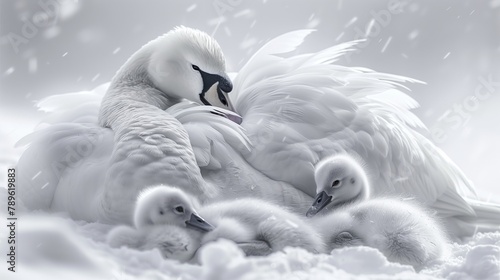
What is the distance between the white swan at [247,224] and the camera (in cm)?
229

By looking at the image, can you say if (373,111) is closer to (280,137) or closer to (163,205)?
(280,137)

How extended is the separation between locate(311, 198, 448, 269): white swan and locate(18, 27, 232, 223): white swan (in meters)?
0.42

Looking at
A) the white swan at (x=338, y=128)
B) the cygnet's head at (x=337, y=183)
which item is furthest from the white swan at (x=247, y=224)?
the white swan at (x=338, y=128)

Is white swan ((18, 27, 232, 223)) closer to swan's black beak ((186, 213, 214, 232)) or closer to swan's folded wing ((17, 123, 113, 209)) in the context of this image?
swan's folded wing ((17, 123, 113, 209))

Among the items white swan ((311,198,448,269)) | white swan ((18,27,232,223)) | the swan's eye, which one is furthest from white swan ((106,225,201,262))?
the swan's eye

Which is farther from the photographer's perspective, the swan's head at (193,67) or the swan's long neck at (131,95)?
the swan's head at (193,67)

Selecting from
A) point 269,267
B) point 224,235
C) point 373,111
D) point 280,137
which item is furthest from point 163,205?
point 373,111

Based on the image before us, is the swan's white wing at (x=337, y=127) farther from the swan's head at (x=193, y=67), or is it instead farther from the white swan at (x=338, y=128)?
the swan's head at (x=193, y=67)

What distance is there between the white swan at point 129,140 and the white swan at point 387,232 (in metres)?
0.42

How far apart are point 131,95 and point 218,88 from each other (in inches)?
12.4

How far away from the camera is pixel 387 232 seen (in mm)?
2385

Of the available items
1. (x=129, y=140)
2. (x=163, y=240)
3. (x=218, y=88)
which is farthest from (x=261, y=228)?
(x=218, y=88)

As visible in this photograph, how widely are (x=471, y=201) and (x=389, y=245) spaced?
43.0 inches

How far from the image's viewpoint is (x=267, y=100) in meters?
2.97
